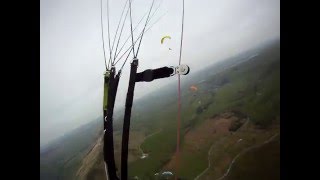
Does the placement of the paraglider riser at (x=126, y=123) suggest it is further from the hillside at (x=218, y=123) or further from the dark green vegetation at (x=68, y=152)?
the dark green vegetation at (x=68, y=152)

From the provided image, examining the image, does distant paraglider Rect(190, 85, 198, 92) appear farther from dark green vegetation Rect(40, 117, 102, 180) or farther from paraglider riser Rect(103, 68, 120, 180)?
dark green vegetation Rect(40, 117, 102, 180)

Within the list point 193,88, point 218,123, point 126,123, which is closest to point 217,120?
point 218,123

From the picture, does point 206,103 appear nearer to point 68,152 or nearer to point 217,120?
point 217,120

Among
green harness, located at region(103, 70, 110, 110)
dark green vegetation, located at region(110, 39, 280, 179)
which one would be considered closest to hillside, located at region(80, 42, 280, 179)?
dark green vegetation, located at region(110, 39, 280, 179)

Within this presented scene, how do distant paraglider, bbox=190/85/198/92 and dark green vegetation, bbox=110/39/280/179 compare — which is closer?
dark green vegetation, bbox=110/39/280/179
